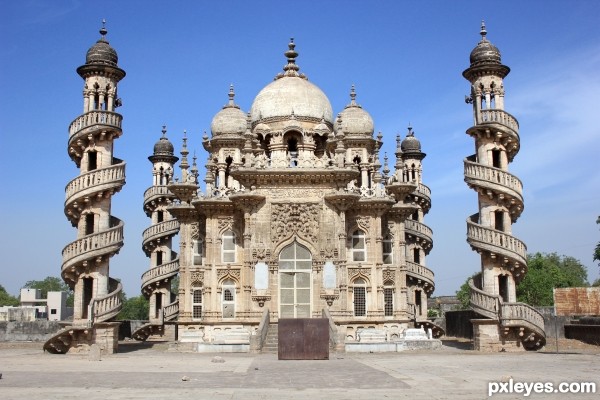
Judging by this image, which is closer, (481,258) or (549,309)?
(481,258)

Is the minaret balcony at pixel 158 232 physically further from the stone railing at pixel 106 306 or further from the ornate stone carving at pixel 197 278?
the stone railing at pixel 106 306

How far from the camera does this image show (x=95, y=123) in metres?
31.8

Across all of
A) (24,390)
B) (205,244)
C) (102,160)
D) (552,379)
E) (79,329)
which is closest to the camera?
(24,390)

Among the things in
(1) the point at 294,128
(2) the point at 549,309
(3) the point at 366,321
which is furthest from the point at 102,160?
(2) the point at 549,309

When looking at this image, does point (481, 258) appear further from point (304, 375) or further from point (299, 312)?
point (304, 375)

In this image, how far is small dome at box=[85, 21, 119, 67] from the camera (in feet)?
107

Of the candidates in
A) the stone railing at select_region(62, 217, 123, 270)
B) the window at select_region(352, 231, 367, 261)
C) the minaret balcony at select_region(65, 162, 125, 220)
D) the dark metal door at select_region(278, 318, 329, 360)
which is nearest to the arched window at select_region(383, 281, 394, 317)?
the window at select_region(352, 231, 367, 261)

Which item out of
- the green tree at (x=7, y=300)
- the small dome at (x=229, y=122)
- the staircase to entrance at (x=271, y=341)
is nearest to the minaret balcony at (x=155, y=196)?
the small dome at (x=229, y=122)

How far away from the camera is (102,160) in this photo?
31.9 meters

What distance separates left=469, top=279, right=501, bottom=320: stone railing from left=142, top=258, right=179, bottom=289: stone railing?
20439mm

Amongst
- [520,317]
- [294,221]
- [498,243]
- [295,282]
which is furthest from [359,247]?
[520,317]

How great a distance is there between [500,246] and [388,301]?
7337mm

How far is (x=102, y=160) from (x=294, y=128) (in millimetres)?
10884

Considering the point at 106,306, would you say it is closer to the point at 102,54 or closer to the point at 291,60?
the point at 102,54
